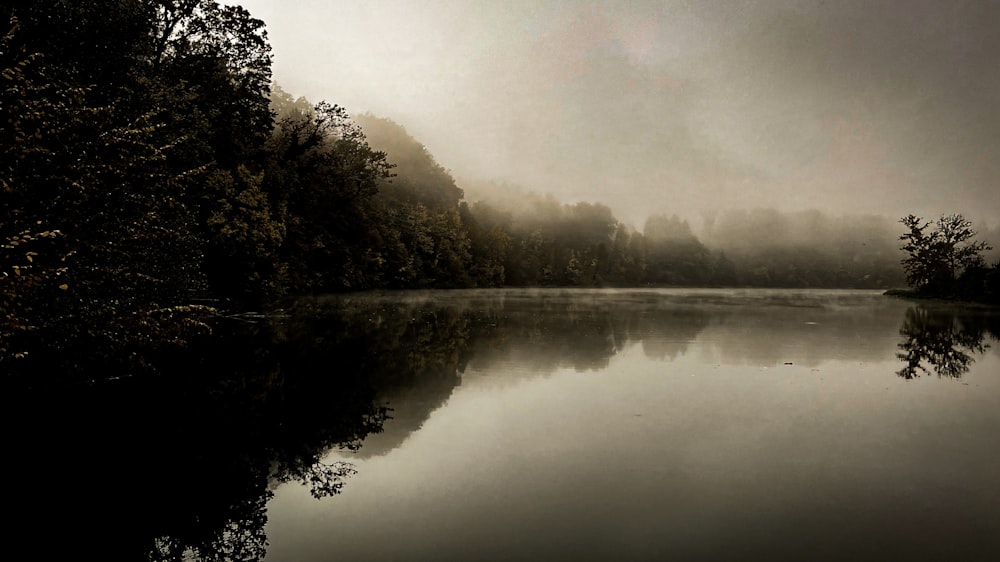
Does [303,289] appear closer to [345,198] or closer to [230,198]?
[345,198]

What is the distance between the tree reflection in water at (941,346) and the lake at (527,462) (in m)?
0.55

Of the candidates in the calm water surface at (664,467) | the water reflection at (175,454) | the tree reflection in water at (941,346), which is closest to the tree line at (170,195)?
the water reflection at (175,454)

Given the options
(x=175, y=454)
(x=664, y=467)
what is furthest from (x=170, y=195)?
(x=664, y=467)

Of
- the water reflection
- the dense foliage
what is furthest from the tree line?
the dense foliage

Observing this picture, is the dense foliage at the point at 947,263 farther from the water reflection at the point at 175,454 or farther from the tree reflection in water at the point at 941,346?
the water reflection at the point at 175,454

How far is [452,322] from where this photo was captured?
94.2ft

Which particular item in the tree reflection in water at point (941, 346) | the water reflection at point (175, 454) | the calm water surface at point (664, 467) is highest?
the tree reflection in water at point (941, 346)

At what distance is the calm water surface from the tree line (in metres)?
5.08

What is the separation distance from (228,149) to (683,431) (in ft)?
138

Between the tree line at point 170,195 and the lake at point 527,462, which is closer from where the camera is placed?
the lake at point 527,462

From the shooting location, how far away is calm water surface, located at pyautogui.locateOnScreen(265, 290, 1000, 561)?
5.36 m

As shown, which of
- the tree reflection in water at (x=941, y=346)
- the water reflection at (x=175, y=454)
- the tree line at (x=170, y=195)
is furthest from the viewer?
the tree reflection in water at (x=941, y=346)

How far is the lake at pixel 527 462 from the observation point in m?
5.45

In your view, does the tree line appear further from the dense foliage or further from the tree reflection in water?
the dense foliage
